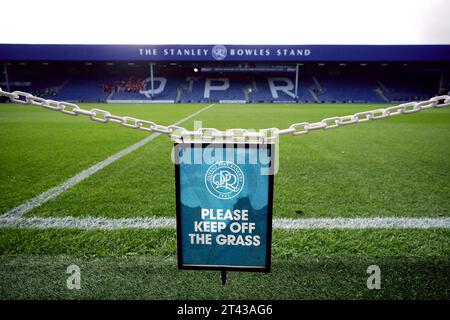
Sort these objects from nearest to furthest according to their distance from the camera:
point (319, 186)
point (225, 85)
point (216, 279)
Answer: point (216, 279)
point (319, 186)
point (225, 85)

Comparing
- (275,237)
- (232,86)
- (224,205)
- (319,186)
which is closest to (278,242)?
(275,237)

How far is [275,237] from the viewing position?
76.4 inches

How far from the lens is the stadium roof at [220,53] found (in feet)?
102

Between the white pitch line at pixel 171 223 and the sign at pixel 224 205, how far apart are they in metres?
0.78

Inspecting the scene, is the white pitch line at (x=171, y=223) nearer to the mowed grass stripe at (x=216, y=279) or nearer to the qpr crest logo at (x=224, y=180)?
the mowed grass stripe at (x=216, y=279)

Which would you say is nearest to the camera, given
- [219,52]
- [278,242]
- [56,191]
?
[278,242]

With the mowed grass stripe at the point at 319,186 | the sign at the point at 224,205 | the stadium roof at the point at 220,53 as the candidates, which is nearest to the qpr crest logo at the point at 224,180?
the sign at the point at 224,205

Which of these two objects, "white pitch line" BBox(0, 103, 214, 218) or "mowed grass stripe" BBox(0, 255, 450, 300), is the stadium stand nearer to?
"white pitch line" BBox(0, 103, 214, 218)

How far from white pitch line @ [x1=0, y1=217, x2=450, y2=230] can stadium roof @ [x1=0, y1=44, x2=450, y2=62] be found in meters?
33.1

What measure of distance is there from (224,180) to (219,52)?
34091 mm

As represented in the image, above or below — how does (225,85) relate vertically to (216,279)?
above

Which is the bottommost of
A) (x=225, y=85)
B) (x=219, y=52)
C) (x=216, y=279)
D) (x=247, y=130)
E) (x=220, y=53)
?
(x=216, y=279)

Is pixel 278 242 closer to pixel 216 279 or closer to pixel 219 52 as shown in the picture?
pixel 216 279
